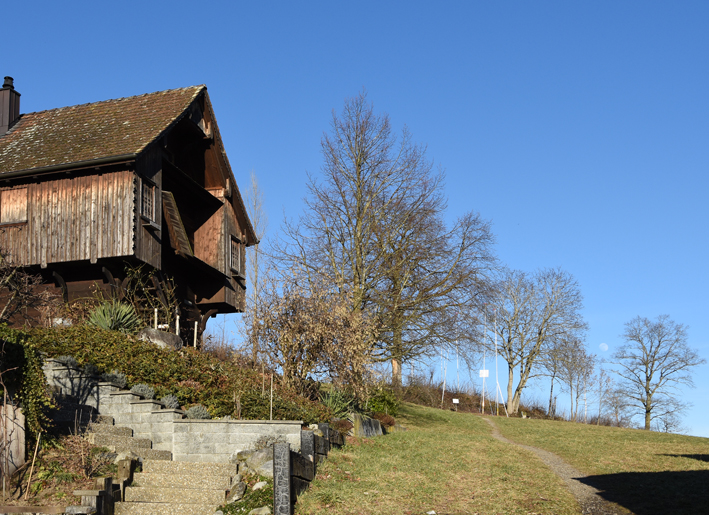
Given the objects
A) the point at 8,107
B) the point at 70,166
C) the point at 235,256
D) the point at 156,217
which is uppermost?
the point at 8,107

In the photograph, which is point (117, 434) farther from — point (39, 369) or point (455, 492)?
point (455, 492)

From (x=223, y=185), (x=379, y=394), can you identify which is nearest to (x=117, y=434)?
(x=379, y=394)

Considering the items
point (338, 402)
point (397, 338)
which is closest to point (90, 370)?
point (338, 402)

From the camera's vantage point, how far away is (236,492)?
10078mm

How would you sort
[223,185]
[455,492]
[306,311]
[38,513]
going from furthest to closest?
[223,185] → [306,311] → [455,492] → [38,513]

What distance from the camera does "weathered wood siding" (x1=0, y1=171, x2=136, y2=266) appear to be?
1853cm

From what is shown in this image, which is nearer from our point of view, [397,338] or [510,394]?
[397,338]

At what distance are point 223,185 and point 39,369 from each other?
49.3ft

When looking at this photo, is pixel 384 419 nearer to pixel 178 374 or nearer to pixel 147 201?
pixel 178 374

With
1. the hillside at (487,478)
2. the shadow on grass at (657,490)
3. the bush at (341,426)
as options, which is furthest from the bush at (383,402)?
the shadow on grass at (657,490)

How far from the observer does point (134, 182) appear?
733 inches

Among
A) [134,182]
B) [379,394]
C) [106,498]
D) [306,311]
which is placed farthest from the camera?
[379,394]

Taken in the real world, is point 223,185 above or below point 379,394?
above

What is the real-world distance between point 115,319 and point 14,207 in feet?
19.5
